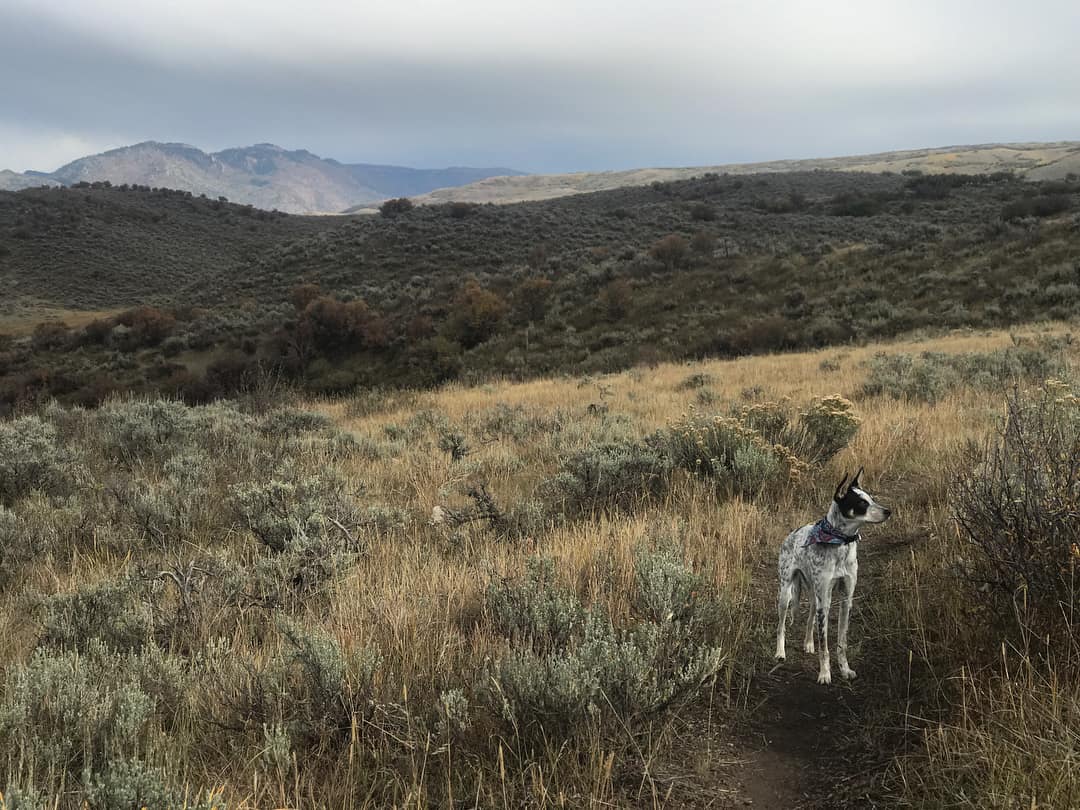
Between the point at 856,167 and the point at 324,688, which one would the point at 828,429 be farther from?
the point at 856,167

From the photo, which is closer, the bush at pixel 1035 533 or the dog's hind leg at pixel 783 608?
the bush at pixel 1035 533

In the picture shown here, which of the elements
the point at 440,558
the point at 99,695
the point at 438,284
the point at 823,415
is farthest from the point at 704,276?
the point at 99,695

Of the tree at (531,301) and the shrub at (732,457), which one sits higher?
the tree at (531,301)

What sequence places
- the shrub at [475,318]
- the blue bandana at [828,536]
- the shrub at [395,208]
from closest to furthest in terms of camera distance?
1. the blue bandana at [828,536]
2. the shrub at [475,318]
3. the shrub at [395,208]

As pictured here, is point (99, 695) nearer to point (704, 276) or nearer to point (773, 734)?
point (773, 734)

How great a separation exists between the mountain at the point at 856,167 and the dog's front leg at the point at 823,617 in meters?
71.8

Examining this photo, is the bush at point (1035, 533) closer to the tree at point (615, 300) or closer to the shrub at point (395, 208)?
the tree at point (615, 300)

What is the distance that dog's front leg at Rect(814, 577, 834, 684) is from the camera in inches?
107

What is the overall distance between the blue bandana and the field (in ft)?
1.74

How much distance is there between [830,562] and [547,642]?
137 cm

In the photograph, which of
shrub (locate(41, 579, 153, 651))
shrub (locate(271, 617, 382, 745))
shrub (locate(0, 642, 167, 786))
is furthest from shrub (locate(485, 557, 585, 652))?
shrub (locate(41, 579, 153, 651))

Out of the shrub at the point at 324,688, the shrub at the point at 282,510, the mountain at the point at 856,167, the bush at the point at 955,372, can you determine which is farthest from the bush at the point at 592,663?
the mountain at the point at 856,167

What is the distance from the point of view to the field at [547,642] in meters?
2.04

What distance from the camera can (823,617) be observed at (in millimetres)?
2717
